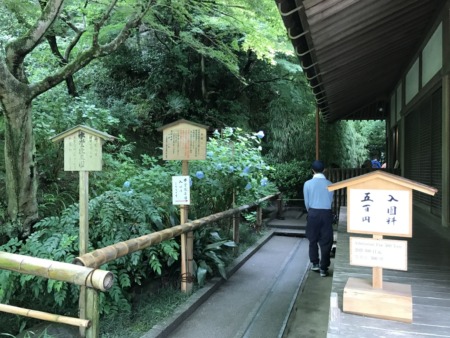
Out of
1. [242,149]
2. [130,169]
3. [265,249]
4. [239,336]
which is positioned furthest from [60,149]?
[265,249]

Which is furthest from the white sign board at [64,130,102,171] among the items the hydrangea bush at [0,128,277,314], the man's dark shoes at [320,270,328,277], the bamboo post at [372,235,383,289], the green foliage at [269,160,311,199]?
the green foliage at [269,160,311,199]

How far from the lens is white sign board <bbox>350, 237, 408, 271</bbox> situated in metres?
2.46

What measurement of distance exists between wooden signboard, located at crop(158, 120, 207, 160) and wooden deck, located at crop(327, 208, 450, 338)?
2.21 m

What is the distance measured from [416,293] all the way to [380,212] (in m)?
1.04

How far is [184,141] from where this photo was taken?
4.91 m

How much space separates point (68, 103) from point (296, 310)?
5.70m

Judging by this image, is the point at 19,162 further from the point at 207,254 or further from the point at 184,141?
the point at 207,254

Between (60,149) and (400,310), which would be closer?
(400,310)

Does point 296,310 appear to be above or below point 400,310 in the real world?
below

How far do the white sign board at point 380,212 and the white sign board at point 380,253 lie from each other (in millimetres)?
68

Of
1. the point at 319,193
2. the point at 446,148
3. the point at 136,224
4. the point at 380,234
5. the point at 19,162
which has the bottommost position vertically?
the point at 136,224

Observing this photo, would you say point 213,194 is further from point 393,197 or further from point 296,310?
point 393,197

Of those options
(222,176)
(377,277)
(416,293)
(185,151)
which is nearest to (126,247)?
(185,151)

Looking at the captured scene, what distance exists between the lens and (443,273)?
143 inches
